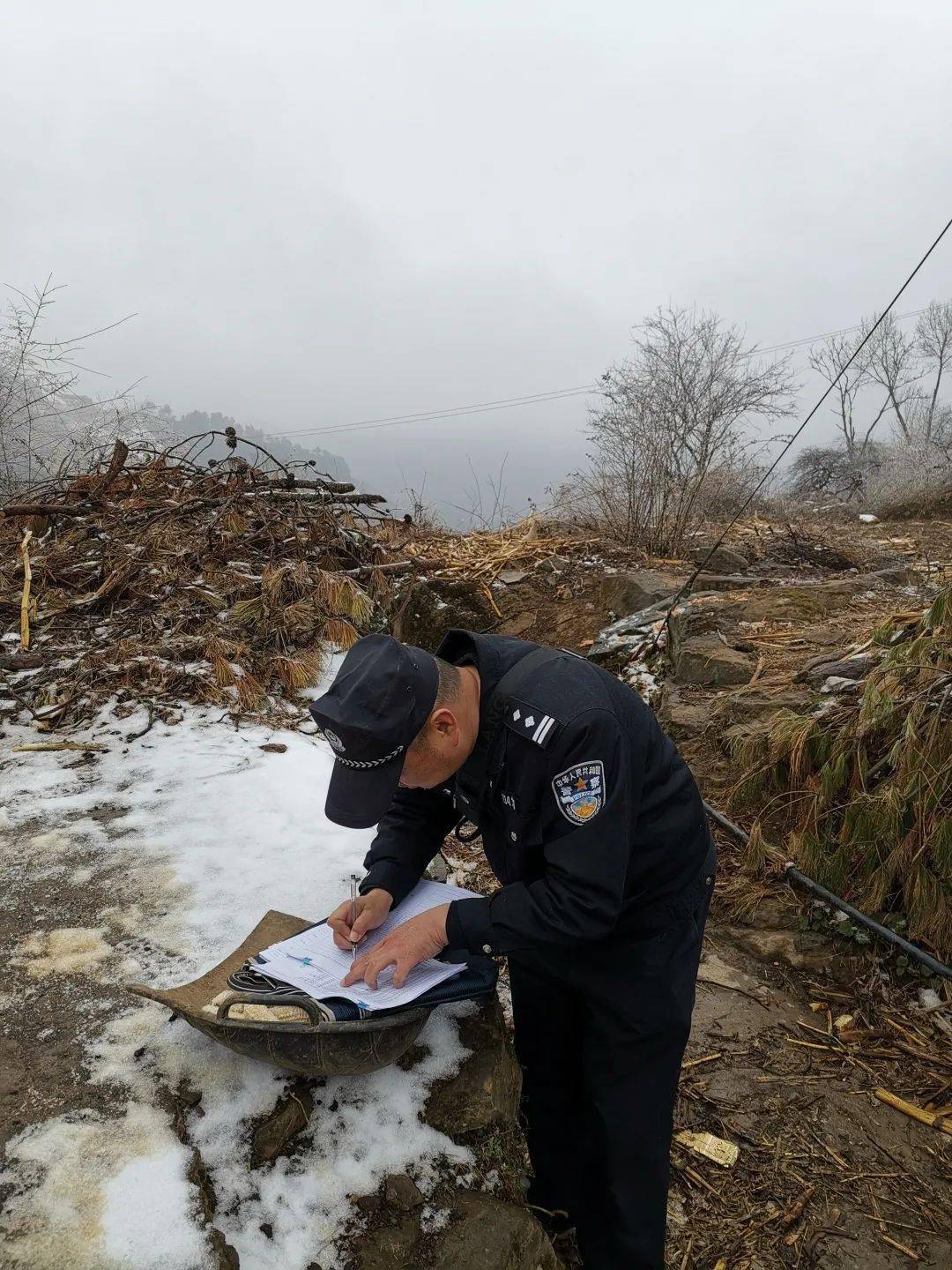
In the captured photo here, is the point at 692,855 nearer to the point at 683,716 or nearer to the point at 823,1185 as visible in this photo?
the point at 823,1185

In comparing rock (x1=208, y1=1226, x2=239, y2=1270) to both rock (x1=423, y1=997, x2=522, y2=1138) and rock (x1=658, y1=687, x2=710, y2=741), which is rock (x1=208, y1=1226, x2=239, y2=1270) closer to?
rock (x1=423, y1=997, x2=522, y2=1138)

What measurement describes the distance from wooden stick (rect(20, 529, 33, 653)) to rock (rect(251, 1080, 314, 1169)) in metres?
3.59

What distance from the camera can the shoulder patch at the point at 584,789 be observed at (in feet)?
4.28

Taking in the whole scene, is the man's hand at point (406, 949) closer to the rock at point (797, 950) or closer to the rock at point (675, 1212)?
the rock at point (675, 1212)

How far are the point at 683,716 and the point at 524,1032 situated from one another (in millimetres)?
2303

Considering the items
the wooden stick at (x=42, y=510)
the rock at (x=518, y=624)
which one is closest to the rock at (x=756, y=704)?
the rock at (x=518, y=624)

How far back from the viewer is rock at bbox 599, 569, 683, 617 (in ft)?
17.4

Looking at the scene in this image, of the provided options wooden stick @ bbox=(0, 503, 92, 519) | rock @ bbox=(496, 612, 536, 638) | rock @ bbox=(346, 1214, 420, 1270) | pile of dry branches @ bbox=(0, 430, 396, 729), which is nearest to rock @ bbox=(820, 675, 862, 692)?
rock @ bbox=(496, 612, 536, 638)

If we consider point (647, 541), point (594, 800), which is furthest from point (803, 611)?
point (594, 800)

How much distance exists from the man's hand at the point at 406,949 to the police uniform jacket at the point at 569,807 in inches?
1.3

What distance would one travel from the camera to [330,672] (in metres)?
4.70

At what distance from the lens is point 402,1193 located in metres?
1.46

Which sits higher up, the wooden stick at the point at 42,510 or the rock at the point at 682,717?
the wooden stick at the point at 42,510

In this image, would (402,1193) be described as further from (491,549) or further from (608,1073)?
(491,549)
